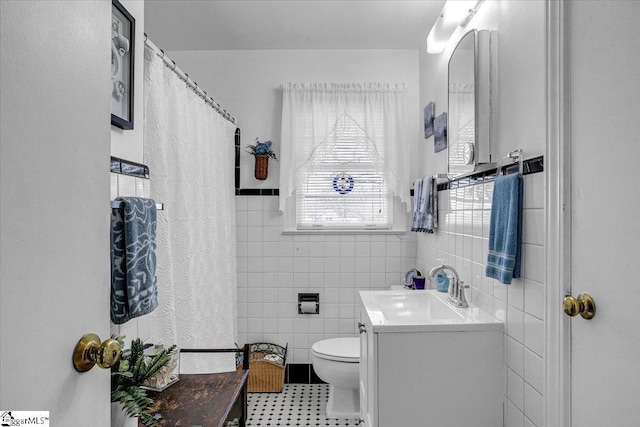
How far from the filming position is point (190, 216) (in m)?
2.04

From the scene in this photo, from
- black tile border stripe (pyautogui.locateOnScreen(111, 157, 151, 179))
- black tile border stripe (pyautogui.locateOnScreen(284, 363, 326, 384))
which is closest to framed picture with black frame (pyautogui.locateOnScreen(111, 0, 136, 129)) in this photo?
black tile border stripe (pyautogui.locateOnScreen(111, 157, 151, 179))

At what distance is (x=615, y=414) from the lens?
993 millimetres

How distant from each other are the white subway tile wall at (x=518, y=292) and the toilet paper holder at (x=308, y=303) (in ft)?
4.12

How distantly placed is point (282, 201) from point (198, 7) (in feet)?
4.44

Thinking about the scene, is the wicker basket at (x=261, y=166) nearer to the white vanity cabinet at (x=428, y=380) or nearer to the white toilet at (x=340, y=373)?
the white toilet at (x=340, y=373)

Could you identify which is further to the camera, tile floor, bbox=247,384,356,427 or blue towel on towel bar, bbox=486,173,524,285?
tile floor, bbox=247,384,356,427

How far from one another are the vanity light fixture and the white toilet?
1.85m

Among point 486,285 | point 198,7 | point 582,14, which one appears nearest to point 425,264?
point 486,285

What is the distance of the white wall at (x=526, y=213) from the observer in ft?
4.41

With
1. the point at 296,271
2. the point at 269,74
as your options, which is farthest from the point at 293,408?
the point at 269,74

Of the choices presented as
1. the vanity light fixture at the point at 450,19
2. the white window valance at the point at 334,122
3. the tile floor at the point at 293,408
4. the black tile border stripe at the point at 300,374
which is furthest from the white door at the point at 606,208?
the black tile border stripe at the point at 300,374

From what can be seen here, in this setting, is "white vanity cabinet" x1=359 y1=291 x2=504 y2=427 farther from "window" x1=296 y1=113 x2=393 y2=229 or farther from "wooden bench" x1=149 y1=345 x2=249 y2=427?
"window" x1=296 y1=113 x2=393 y2=229

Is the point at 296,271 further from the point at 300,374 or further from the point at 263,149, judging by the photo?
the point at 263,149

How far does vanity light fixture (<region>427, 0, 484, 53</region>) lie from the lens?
1.92m
